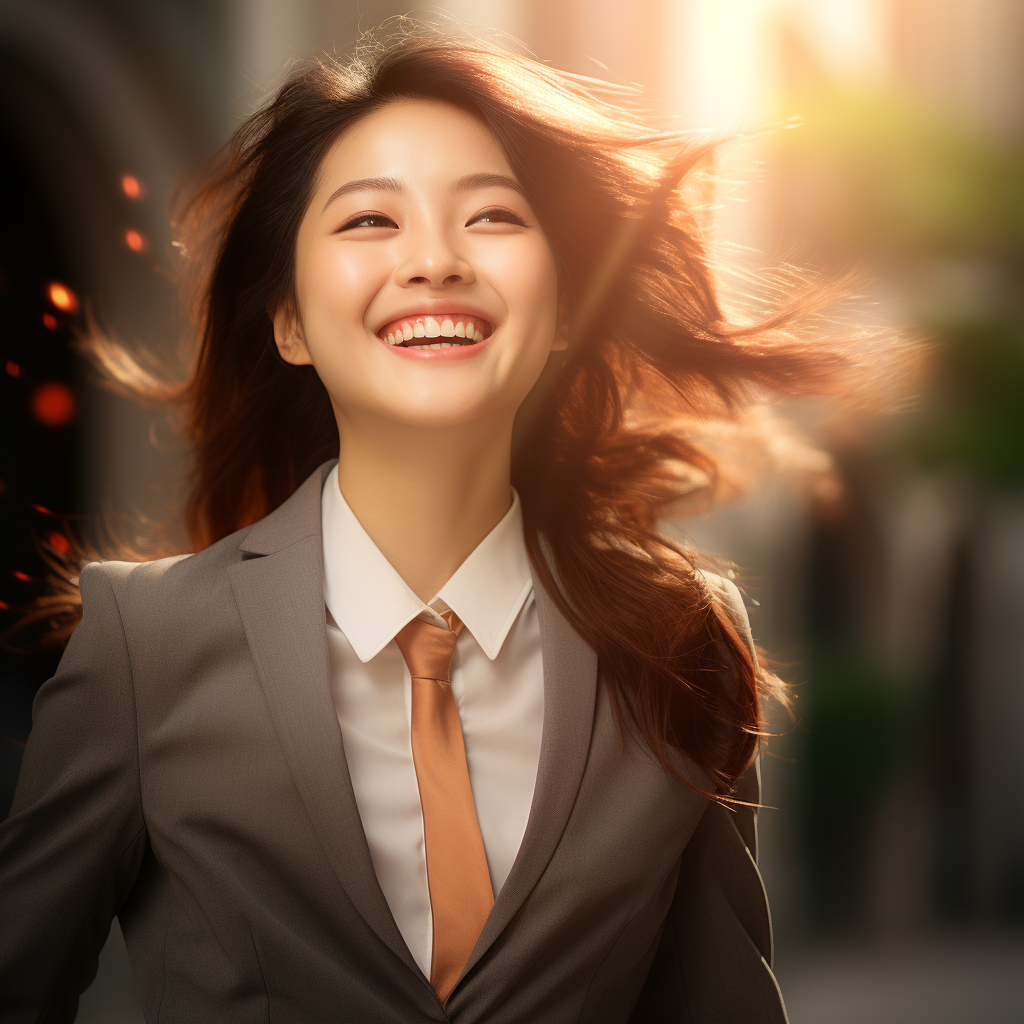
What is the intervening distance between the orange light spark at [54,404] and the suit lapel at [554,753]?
2.17 metres

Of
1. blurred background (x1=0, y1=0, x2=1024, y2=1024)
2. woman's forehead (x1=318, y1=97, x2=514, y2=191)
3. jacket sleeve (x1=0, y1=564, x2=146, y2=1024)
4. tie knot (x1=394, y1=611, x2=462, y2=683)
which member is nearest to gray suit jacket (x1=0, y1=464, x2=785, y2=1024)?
jacket sleeve (x1=0, y1=564, x2=146, y2=1024)

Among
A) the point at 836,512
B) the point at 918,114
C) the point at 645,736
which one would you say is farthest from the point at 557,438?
the point at 918,114

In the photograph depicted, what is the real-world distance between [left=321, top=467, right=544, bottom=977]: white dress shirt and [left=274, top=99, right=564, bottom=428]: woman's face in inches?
7.8

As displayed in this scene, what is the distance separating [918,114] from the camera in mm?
3773

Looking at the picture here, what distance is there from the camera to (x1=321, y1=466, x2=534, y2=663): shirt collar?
109 cm

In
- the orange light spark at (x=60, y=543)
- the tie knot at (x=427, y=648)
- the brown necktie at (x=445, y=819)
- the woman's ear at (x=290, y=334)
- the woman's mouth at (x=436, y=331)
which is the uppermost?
the woman's mouth at (x=436, y=331)

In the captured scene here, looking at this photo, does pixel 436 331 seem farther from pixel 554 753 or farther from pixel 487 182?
pixel 554 753

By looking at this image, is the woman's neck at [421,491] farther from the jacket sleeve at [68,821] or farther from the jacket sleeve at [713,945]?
the jacket sleeve at [713,945]

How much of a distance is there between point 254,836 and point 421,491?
44 cm

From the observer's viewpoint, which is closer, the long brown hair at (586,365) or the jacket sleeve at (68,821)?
the jacket sleeve at (68,821)

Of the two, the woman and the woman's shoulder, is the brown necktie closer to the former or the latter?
the woman

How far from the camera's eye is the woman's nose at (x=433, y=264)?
1029 mm

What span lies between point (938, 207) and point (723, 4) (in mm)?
1263

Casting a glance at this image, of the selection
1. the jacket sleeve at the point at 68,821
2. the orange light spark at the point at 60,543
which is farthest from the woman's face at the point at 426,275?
the orange light spark at the point at 60,543
